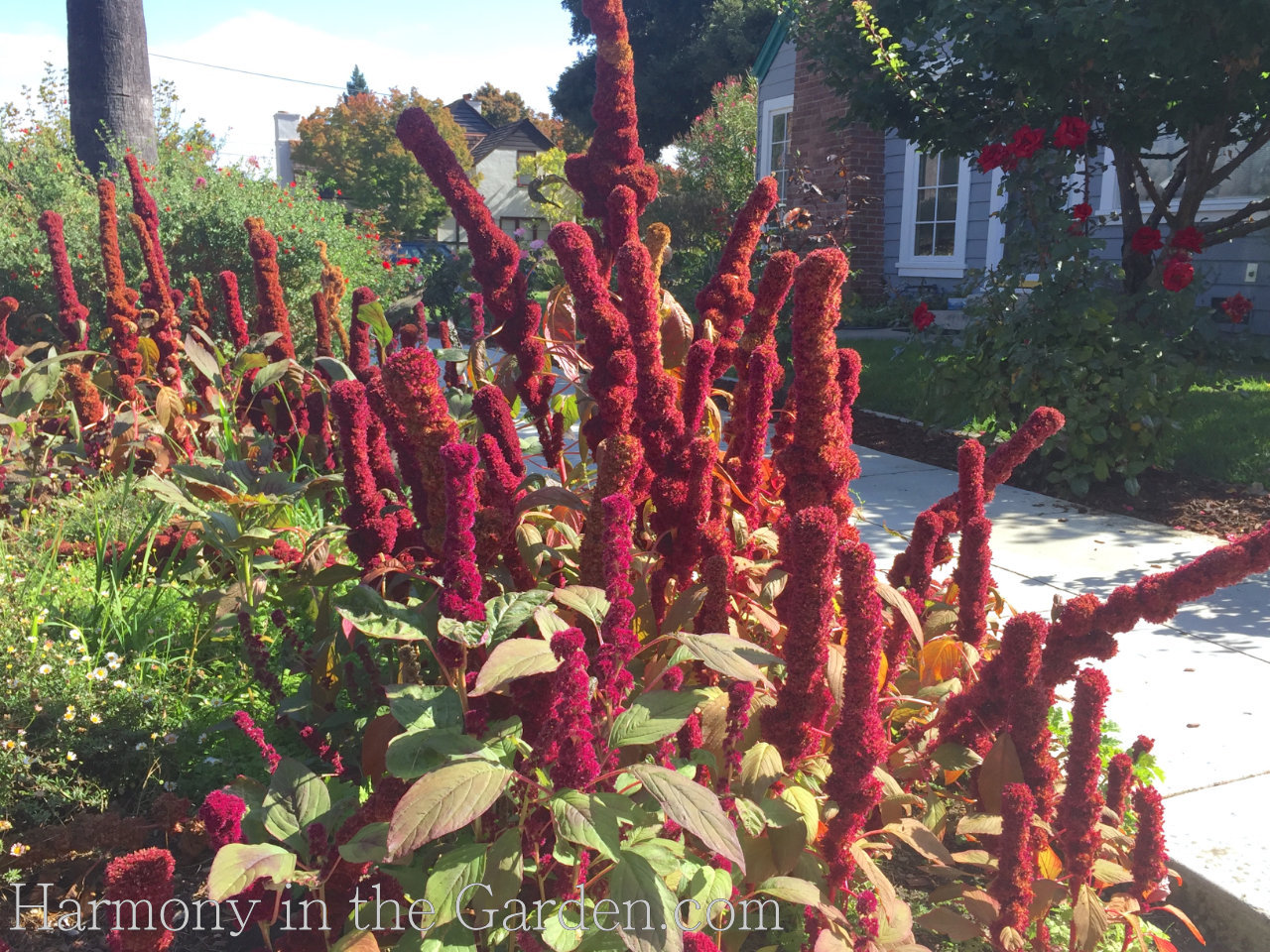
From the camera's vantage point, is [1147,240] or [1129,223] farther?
[1129,223]

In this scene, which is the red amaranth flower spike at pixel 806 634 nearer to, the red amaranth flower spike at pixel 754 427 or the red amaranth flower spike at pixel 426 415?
the red amaranth flower spike at pixel 754 427

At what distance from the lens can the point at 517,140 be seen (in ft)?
156

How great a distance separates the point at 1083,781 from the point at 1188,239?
4.81 meters

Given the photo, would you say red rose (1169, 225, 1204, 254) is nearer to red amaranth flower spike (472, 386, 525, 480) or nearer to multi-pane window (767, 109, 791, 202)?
red amaranth flower spike (472, 386, 525, 480)

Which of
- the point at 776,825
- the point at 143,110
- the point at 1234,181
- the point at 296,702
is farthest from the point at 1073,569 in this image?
the point at 143,110

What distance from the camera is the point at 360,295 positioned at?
2.59 m

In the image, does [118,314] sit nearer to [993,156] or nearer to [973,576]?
[973,576]

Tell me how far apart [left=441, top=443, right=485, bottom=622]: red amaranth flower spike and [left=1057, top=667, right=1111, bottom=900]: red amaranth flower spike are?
91 centimetres

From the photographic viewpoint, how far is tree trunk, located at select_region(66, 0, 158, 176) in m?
8.94

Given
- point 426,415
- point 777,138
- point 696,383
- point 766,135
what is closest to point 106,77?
point 696,383

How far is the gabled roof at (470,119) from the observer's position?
167ft

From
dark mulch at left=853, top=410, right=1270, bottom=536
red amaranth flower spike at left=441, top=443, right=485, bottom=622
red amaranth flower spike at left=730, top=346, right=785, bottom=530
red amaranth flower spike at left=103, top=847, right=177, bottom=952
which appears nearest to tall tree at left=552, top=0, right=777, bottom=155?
dark mulch at left=853, top=410, right=1270, bottom=536

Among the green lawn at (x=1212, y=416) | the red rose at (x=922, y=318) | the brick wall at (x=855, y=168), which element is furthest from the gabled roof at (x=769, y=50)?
the red rose at (x=922, y=318)

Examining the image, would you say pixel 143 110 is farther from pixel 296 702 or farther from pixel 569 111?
pixel 569 111
